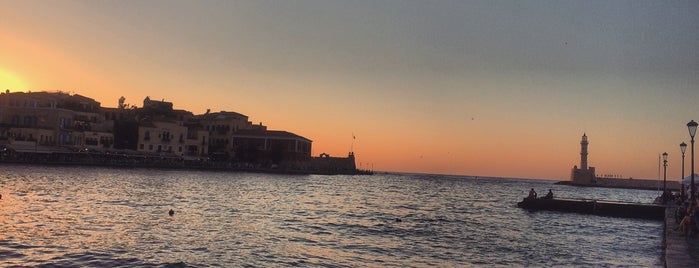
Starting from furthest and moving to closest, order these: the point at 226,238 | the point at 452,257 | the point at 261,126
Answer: the point at 261,126, the point at 226,238, the point at 452,257

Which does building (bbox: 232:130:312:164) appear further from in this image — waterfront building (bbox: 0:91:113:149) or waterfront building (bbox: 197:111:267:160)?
waterfront building (bbox: 0:91:113:149)

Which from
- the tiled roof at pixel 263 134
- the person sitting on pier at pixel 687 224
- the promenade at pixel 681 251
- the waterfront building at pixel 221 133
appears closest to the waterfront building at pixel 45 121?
the waterfront building at pixel 221 133

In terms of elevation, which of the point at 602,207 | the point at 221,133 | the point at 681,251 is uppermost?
the point at 221,133

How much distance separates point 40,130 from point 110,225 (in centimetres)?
7442

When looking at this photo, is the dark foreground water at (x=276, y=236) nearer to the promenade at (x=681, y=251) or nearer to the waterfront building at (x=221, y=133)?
the promenade at (x=681, y=251)

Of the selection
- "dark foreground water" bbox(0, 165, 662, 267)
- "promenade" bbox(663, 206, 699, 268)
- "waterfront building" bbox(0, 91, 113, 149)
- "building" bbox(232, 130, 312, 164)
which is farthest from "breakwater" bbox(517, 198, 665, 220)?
"building" bbox(232, 130, 312, 164)

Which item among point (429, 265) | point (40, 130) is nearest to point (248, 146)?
point (40, 130)

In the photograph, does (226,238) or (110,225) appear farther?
(110,225)

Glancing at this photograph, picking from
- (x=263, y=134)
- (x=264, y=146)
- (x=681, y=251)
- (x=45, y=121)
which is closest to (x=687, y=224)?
(x=681, y=251)

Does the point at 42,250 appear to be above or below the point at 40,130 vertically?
below

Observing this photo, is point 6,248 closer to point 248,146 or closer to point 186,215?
point 186,215

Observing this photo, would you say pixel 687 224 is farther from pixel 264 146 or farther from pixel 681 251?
pixel 264 146

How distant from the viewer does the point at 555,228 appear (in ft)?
116

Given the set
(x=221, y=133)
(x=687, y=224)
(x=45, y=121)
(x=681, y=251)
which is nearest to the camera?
(x=681, y=251)
